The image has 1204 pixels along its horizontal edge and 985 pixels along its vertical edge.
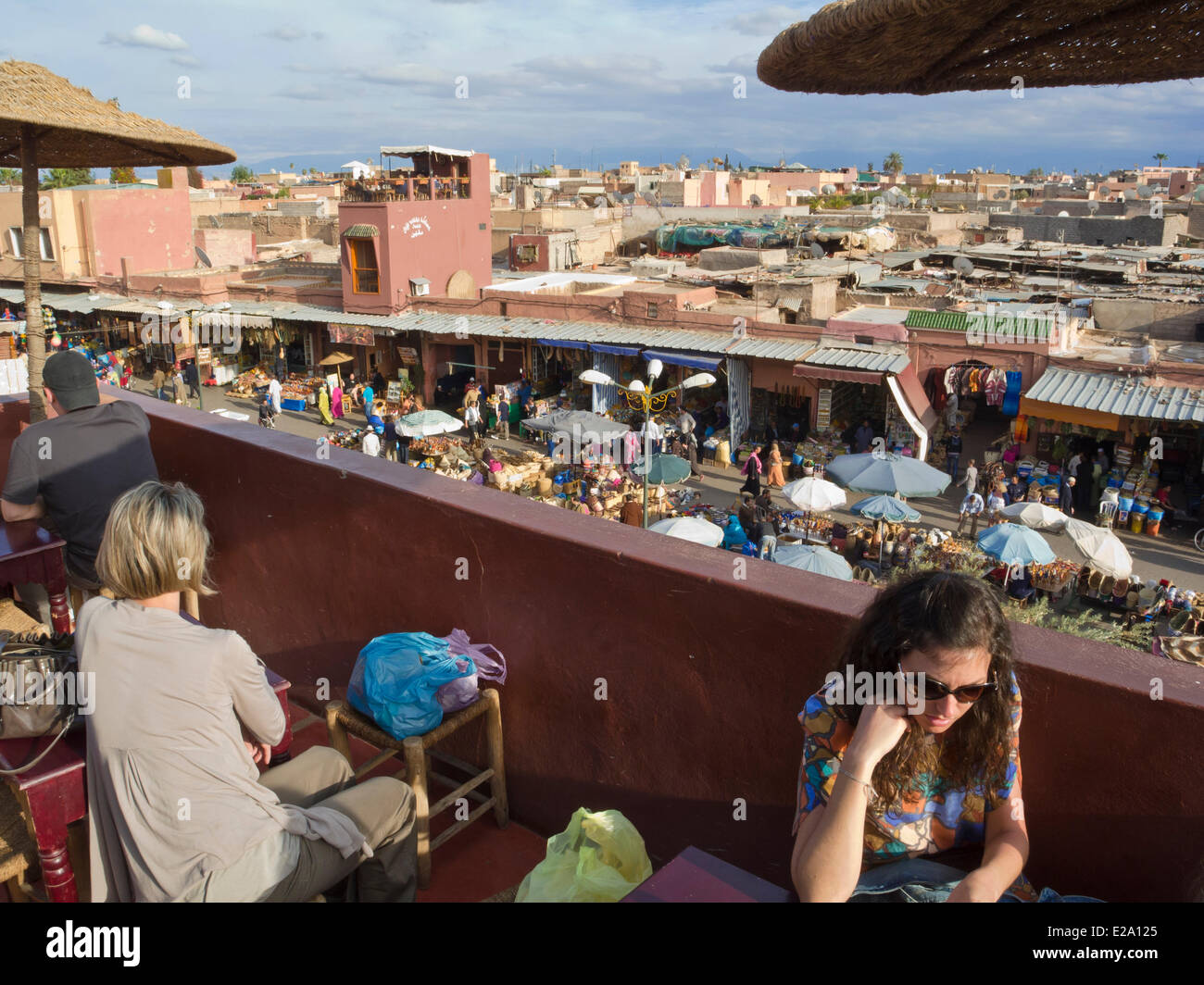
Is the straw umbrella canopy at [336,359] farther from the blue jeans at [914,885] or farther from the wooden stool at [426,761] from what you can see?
the blue jeans at [914,885]

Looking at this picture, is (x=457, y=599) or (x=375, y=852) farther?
(x=457, y=599)

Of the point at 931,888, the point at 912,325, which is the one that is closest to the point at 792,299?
the point at 912,325

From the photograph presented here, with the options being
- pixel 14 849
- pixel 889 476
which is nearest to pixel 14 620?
pixel 14 849

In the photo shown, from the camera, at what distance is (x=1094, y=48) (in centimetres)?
258

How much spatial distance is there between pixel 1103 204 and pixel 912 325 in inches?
1292

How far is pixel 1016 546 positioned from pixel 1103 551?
3.52ft

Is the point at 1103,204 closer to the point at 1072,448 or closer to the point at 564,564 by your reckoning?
the point at 1072,448

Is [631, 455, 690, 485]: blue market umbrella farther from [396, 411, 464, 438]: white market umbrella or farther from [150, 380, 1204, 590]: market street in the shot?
[396, 411, 464, 438]: white market umbrella

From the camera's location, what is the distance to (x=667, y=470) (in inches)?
620

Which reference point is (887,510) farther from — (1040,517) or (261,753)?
(261,753)

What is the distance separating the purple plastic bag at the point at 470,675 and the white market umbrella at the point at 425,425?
15.8m

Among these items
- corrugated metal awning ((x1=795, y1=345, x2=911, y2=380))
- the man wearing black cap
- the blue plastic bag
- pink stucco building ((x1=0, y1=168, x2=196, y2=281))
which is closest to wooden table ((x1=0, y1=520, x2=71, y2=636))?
the man wearing black cap

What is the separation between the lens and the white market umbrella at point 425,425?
61.4 ft

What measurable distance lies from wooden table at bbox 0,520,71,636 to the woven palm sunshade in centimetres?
292
